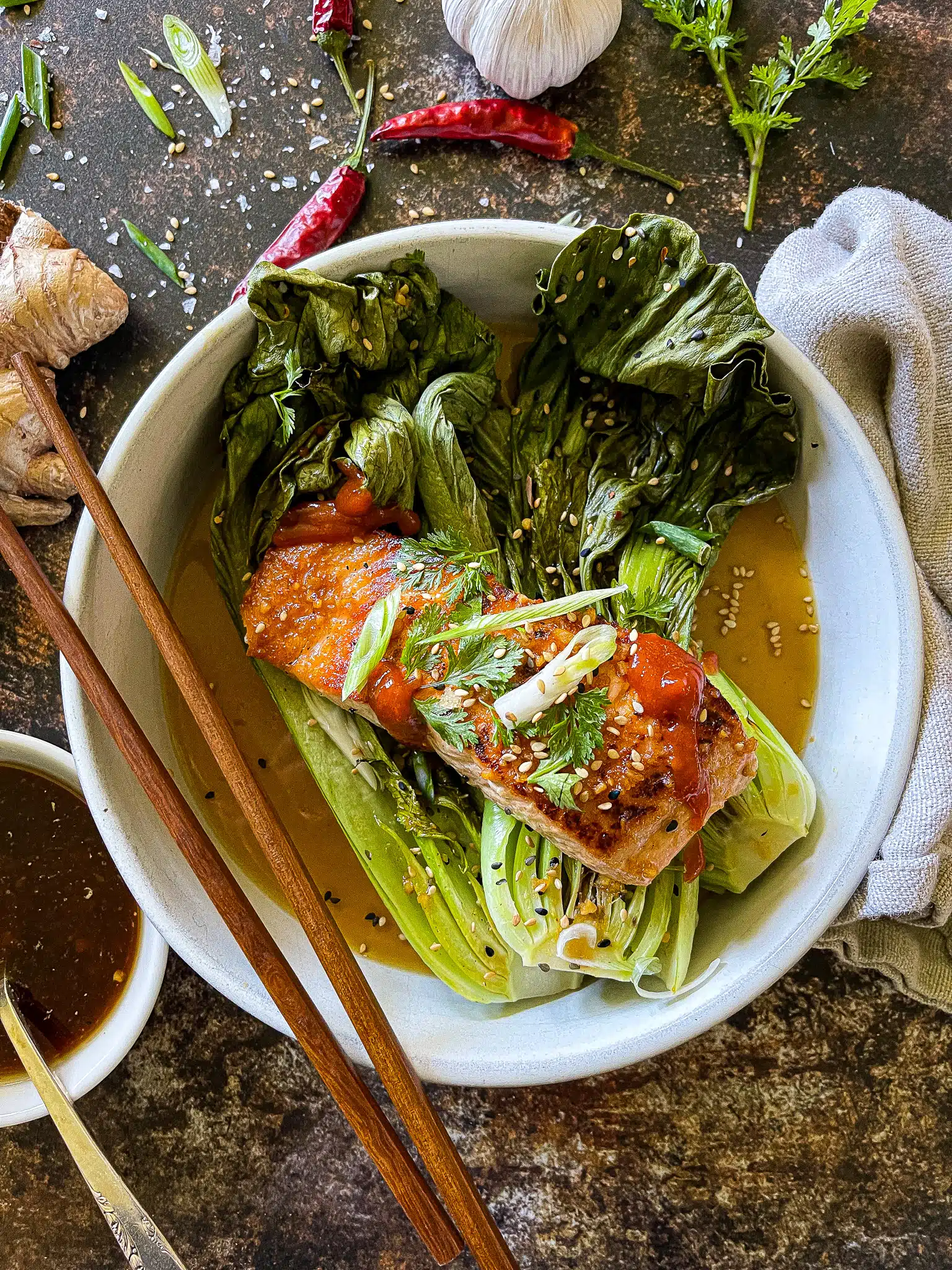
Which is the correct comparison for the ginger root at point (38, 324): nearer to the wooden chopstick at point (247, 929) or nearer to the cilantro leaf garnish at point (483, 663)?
the wooden chopstick at point (247, 929)

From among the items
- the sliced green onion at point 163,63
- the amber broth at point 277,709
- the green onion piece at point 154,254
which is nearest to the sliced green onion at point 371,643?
the amber broth at point 277,709

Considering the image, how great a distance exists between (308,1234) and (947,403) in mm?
3116

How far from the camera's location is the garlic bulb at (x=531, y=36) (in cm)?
276

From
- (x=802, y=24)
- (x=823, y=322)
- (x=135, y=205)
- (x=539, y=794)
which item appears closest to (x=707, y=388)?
(x=823, y=322)

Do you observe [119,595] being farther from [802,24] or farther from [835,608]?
[802,24]

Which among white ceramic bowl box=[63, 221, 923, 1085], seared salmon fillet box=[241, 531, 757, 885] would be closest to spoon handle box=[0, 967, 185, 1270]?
white ceramic bowl box=[63, 221, 923, 1085]

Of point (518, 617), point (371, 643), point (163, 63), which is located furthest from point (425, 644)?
point (163, 63)

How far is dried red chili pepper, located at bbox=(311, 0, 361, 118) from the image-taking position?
2971 millimetres

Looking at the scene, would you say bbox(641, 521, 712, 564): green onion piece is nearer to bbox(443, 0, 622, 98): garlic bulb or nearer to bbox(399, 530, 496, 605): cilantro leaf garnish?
bbox(399, 530, 496, 605): cilantro leaf garnish

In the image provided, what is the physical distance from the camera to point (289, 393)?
2.53 meters

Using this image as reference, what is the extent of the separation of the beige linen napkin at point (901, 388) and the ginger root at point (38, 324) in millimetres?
1967

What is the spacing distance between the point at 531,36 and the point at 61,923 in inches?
116

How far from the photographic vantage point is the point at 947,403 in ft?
9.00

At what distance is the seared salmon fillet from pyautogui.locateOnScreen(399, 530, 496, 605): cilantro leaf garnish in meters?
0.02
